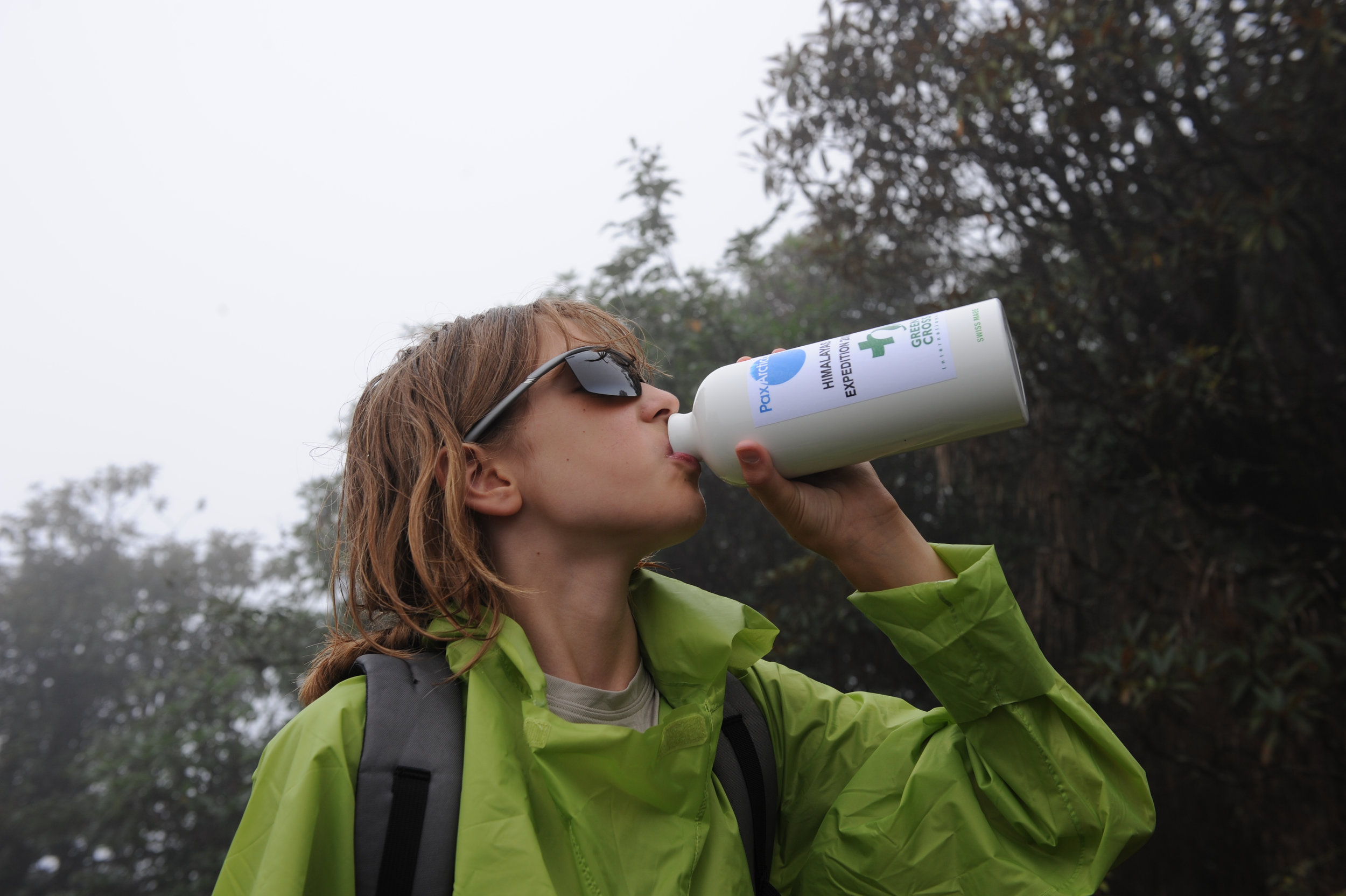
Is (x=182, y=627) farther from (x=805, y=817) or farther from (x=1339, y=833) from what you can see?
(x=1339, y=833)

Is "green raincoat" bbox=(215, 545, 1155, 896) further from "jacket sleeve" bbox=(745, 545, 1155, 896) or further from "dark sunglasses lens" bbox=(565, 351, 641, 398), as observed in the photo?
"dark sunglasses lens" bbox=(565, 351, 641, 398)

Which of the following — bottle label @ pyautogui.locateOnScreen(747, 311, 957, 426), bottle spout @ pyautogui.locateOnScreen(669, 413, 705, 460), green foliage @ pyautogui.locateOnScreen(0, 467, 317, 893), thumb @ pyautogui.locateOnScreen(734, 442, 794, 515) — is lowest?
A: green foliage @ pyautogui.locateOnScreen(0, 467, 317, 893)

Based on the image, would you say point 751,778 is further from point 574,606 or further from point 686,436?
point 686,436

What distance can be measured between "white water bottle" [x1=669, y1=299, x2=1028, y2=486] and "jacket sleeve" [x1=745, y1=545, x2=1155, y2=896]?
240 millimetres

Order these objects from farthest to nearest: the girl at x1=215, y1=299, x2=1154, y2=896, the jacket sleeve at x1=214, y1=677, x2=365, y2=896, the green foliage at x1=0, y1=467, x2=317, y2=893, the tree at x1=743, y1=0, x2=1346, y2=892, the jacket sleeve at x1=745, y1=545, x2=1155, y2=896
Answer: the green foliage at x1=0, y1=467, x2=317, y2=893 < the tree at x1=743, y1=0, x2=1346, y2=892 < the jacket sleeve at x1=745, y1=545, x2=1155, y2=896 < the girl at x1=215, y1=299, x2=1154, y2=896 < the jacket sleeve at x1=214, y1=677, x2=365, y2=896

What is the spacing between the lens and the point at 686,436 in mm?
1511

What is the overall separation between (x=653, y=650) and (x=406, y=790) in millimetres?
550

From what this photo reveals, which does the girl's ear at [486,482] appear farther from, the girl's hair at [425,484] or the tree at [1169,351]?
the tree at [1169,351]

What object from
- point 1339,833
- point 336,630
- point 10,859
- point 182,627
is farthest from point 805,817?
point 10,859

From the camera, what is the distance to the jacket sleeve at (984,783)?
1.38 metres

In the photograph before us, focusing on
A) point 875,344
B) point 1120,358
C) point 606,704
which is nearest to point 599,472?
point 606,704

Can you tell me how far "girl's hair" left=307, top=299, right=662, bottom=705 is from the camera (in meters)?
1.43

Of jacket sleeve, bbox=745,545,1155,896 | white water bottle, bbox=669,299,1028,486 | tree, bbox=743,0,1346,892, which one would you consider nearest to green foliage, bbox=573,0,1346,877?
tree, bbox=743,0,1346,892

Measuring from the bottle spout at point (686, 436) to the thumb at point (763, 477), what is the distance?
0.09m
